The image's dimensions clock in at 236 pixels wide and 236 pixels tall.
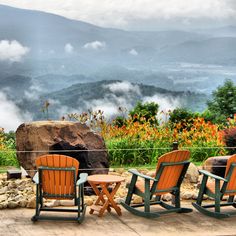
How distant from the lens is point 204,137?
417 inches

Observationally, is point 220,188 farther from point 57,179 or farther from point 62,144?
point 62,144

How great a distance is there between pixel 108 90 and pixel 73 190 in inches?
1067

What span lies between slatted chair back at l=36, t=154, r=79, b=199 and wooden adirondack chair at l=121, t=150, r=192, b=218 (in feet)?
2.47

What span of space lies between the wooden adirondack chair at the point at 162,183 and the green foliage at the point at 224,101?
1019cm

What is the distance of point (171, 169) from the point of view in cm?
603

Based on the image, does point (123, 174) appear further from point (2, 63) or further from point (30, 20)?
point (30, 20)

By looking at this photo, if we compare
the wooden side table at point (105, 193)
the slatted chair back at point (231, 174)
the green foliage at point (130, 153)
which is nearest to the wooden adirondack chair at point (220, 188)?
the slatted chair back at point (231, 174)

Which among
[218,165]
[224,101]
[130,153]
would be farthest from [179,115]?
[218,165]

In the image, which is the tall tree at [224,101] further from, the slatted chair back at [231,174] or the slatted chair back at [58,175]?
the slatted chair back at [58,175]

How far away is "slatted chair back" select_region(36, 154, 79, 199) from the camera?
571 centimetres

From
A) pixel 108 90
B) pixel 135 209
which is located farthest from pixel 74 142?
pixel 108 90

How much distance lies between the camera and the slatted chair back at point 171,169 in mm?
5926

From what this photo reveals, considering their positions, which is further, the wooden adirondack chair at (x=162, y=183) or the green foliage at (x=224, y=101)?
the green foliage at (x=224, y=101)

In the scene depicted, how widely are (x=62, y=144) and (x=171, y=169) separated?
1920 mm
